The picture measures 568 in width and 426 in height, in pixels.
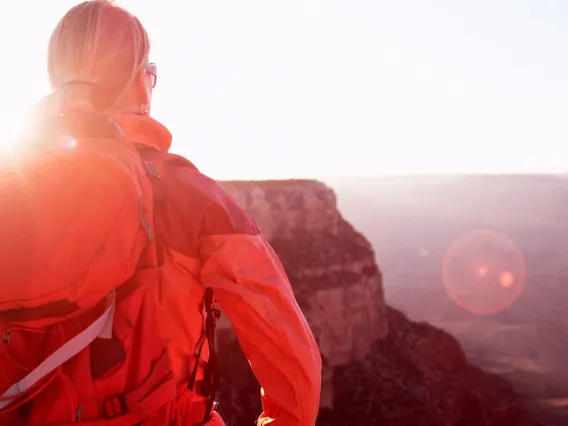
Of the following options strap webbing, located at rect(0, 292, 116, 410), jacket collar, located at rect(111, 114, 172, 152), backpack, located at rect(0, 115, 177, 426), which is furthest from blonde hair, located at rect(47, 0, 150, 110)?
strap webbing, located at rect(0, 292, 116, 410)

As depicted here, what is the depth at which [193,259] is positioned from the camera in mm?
1573

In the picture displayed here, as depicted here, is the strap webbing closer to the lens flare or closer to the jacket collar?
the jacket collar

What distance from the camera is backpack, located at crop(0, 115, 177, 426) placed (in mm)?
1329

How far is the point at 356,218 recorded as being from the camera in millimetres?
173500

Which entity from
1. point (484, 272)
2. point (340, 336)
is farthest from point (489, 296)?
point (340, 336)

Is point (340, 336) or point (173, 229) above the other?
point (173, 229)

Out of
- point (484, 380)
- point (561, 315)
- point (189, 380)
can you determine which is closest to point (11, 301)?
point (189, 380)

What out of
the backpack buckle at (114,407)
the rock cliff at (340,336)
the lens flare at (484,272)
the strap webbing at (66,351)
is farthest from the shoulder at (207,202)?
the lens flare at (484,272)

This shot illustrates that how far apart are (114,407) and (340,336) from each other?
30.2m

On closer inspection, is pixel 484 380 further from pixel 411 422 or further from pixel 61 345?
pixel 61 345

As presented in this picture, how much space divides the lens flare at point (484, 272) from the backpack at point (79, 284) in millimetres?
96848

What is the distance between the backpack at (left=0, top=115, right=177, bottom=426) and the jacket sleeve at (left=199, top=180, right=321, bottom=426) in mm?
187

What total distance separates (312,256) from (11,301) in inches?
1197

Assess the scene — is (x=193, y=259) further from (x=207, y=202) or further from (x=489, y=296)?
(x=489, y=296)
